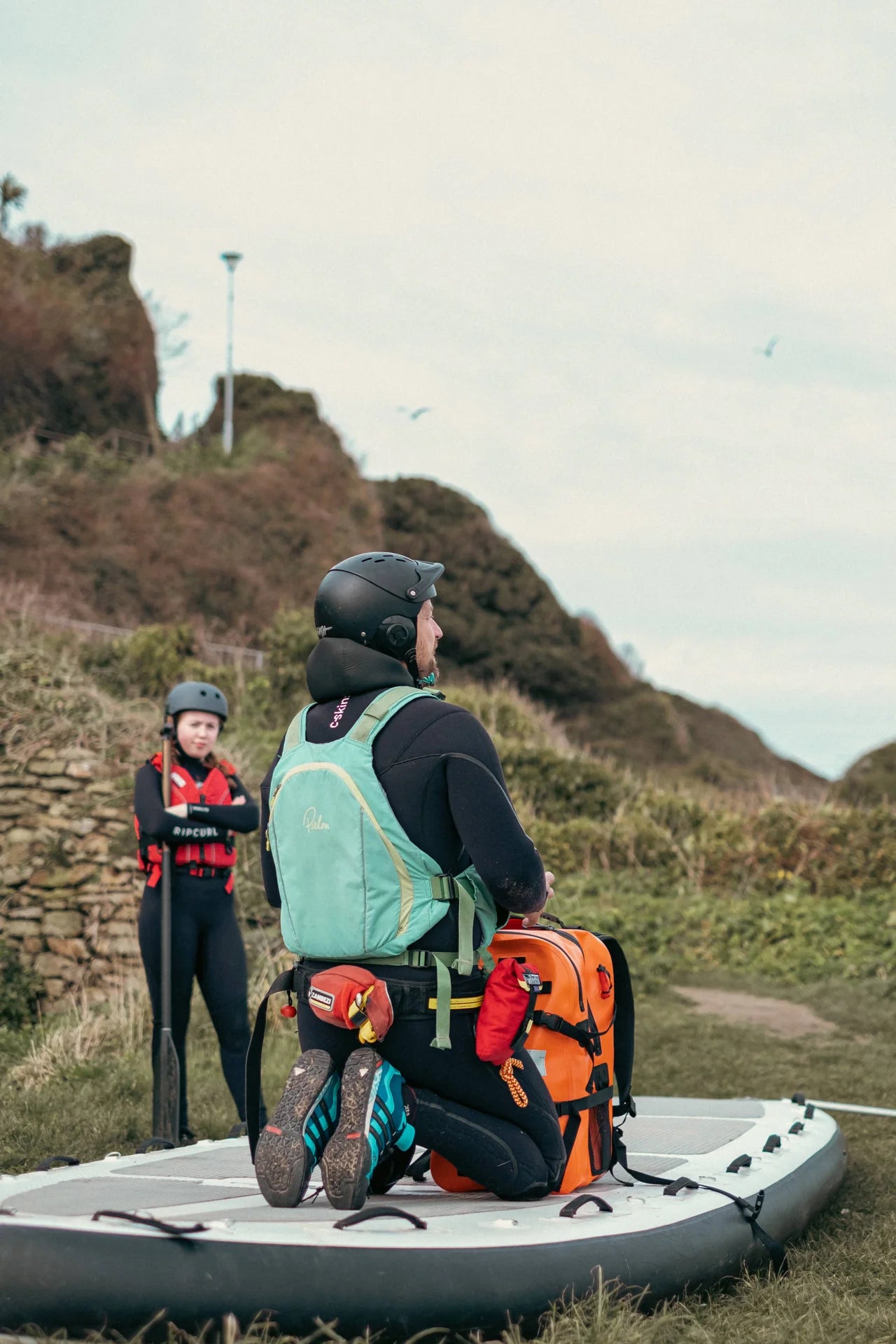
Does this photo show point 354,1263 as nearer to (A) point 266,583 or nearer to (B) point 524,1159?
(B) point 524,1159

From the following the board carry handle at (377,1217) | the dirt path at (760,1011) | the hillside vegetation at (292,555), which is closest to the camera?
the board carry handle at (377,1217)

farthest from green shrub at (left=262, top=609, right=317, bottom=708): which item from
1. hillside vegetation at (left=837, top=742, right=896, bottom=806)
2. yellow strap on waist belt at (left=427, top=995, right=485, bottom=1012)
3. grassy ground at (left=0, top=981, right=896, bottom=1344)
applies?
yellow strap on waist belt at (left=427, top=995, right=485, bottom=1012)

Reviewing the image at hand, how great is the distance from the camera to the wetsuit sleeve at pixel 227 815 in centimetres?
631

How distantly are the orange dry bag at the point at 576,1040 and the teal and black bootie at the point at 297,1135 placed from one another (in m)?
0.59

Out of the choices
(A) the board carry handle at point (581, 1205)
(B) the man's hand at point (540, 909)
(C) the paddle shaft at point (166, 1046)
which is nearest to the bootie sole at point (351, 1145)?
(A) the board carry handle at point (581, 1205)

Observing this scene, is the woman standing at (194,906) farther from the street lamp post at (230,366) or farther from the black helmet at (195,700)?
the street lamp post at (230,366)

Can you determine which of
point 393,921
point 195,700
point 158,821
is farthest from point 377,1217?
point 195,700

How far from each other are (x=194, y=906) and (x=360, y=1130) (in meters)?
3.06

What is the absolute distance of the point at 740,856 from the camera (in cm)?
1407

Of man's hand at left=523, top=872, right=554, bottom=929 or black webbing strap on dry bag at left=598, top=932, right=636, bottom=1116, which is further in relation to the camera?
black webbing strap on dry bag at left=598, top=932, right=636, bottom=1116

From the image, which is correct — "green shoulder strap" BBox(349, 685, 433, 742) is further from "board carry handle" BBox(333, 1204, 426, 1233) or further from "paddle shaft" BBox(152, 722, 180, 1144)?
"paddle shaft" BBox(152, 722, 180, 1144)

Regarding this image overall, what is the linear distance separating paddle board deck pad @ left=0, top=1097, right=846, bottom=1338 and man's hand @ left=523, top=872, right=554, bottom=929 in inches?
30.1

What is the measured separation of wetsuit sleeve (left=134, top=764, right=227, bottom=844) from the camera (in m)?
6.25

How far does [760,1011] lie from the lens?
10.3 m
